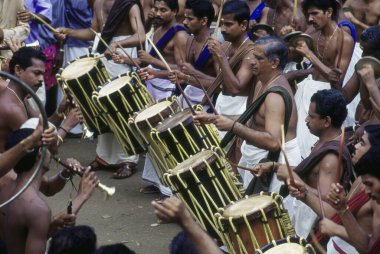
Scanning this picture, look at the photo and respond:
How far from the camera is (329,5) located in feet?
27.1

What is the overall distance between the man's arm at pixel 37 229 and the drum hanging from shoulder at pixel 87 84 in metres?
3.97

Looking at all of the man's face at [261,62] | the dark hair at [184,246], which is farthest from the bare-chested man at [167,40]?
the dark hair at [184,246]

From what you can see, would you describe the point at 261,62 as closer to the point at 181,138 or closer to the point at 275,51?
the point at 275,51

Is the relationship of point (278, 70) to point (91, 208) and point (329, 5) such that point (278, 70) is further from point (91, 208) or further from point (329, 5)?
point (91, 208)

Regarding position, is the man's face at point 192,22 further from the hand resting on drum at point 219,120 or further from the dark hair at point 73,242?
the dark hair at point 73,242

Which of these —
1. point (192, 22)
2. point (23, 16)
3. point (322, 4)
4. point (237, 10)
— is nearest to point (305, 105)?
point (322, 4)

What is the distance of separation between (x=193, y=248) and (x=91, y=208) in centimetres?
461

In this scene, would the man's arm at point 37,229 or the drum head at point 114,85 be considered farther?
the drum head at point 114,85

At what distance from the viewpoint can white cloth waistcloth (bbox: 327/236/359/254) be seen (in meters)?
5.44

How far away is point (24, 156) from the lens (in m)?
5.48

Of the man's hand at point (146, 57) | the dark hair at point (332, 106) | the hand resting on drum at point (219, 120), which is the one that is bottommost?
the man's hand at point (146, 57)

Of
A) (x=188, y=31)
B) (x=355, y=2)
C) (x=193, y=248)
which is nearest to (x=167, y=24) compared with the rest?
(x=188, y=31)

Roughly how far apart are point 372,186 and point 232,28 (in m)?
3.61

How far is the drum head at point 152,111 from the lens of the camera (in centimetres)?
803
